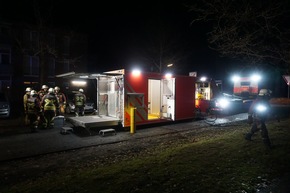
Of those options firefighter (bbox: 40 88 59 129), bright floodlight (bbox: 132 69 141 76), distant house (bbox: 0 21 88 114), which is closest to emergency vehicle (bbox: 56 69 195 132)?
bright floodlight (bbox: 132 69 141 76)

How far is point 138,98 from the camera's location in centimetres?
1091

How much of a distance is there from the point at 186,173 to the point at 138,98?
20.7 feet

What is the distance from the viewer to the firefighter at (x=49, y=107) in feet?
35.5

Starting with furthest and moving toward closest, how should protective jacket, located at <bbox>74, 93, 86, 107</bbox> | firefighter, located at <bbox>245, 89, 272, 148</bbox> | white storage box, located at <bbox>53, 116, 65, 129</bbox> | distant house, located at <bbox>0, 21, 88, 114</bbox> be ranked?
distant house, located at <bbox>0, 21, 88, 114</bbox> → protective jacket, located at <bbox>74, 93, 86, 107</bbox> → white storage box, located at <bbox>53, 116, 65, 129</bbox> → firefighter, located at <bbox>245, 89, 272, 148</bbox>

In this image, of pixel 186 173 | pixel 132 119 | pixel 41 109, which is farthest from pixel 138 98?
pixel 186 173

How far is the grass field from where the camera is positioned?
4.25 m

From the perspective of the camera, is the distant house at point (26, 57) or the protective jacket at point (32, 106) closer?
the protective jacket at point (32, 106)

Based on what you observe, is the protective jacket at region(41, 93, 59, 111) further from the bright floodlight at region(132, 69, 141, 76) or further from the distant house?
the distant house

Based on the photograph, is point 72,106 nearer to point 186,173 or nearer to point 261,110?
point 261,110

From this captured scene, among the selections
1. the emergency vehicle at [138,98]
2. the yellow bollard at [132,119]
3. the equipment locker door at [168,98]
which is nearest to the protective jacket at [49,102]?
the emergency vehicle at [138,98]

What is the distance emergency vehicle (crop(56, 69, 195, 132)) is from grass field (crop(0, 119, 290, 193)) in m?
3.95

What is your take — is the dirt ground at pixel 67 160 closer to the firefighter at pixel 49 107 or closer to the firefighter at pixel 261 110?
the firefighter at pixel 261 110

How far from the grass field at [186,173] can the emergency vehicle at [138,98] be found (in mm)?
3952

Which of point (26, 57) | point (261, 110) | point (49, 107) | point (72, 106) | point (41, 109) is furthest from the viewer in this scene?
point (26, 57)
